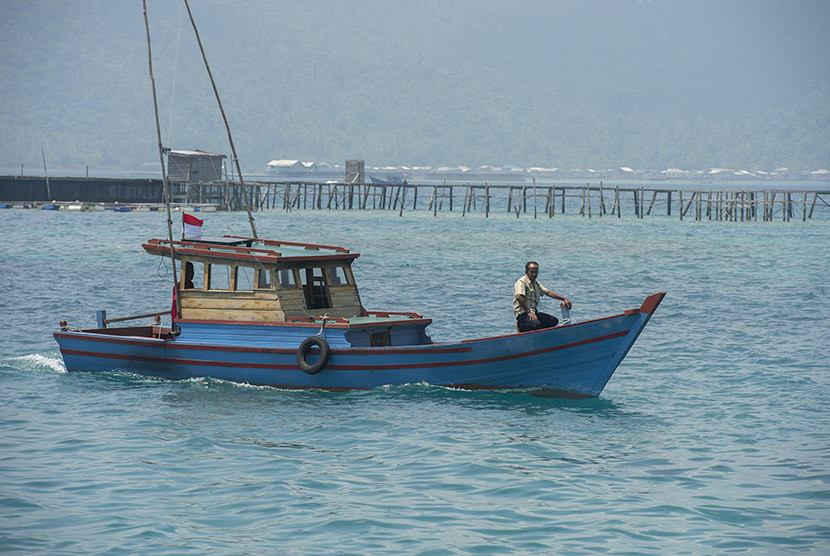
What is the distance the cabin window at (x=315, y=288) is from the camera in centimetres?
1984

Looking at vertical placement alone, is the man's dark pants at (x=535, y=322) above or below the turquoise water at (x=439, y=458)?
above

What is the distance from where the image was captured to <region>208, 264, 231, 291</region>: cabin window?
19.8 metres

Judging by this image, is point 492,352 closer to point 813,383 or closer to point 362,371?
point 362,371

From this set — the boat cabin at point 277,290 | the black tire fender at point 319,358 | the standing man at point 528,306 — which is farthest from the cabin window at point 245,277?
the standing man at point 528,306

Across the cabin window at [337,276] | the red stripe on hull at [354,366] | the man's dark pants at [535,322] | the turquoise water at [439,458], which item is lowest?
the turquoise water at [439,458]

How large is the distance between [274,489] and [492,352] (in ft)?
19.6

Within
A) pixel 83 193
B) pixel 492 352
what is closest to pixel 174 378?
pixel 492 352

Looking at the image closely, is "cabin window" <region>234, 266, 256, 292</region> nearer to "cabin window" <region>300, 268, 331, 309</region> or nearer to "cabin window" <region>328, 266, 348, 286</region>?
"cabin window" <region>300, 268, 331, 309</region>

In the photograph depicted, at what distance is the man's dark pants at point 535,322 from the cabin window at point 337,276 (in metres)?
4.19

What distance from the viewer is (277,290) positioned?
19312 mm

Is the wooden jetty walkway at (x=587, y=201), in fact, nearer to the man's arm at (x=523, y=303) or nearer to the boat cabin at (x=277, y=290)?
the boat cabin at (x=277, y=290)

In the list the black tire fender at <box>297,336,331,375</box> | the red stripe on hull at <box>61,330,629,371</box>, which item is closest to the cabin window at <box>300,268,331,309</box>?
the black tire fender at <box>297,336,331,375</box>

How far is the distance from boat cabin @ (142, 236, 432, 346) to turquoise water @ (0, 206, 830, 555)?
1.51 metres

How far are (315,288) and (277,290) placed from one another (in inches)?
38.7
